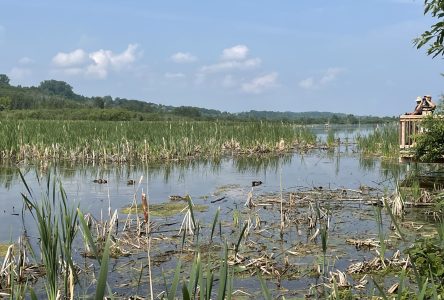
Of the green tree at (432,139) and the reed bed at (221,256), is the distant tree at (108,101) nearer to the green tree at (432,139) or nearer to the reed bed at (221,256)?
the green tree at (432,139)

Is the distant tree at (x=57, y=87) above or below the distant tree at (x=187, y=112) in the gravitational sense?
above

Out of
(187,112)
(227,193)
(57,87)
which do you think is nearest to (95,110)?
(187,112)

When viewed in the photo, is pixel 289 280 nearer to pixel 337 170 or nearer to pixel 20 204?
pixel 20 204

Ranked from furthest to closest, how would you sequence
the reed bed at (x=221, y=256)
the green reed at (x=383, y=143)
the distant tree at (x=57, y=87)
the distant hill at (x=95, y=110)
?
1. the distant tree at (x=57, y=87)
2. the distant hill at (x=95, y=110)
3. the green reed at (x=383, y=143)
4. the reed bed at (x=221, y=256)

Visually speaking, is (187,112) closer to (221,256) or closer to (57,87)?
→ (221,256)

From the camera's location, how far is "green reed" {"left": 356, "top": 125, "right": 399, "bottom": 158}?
50.2 ft

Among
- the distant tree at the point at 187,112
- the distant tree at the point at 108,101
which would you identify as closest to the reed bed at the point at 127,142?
the distant tree at the point at 187,112

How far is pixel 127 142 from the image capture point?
14023 millimetres

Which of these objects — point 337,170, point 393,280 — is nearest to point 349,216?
point 393,280

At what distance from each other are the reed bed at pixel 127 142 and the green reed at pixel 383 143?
10.1ft

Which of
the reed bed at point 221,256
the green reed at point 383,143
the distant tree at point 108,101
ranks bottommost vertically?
the reed bed at point 221,256

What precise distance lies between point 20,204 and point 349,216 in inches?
200

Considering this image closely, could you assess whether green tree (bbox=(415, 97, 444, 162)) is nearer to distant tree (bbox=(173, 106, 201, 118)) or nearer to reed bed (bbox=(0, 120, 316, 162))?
reed bed (bbox=(0, 120, 316, 162))

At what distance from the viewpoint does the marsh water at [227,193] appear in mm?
4582
